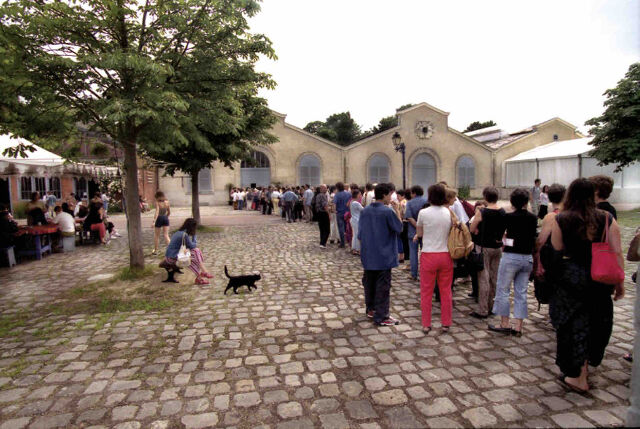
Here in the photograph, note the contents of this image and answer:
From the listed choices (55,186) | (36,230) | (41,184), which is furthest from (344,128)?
(36,230)

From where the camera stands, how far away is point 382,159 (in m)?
30.7

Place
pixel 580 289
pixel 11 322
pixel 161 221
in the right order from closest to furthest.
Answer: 1. pixel 580 289
2. pixel 11 322
3. pixel 161 221

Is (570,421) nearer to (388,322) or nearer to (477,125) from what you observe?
(388,322)

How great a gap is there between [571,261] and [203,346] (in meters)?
3.74

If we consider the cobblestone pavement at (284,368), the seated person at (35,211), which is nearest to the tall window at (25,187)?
the seated person at (35,211)

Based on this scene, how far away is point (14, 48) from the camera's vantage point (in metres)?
4.98

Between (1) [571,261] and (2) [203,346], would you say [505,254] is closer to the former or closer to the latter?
(1) [571,261]

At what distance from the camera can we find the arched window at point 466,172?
3212 centimetres

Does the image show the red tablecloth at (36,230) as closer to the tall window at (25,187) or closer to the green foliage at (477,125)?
the tall window at (25,187)

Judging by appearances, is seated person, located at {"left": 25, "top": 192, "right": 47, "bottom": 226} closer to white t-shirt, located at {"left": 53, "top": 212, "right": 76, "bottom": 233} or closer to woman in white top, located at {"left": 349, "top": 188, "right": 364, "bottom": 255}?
white t-shirt, located at {"left": 53, "top": 212, "right": 76, "bottom": 233}

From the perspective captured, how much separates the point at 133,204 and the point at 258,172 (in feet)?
72.4

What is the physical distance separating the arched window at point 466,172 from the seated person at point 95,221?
91.6ft

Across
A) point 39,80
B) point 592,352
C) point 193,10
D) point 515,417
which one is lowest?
→ point 515,417

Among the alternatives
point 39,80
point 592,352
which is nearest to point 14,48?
point 39,80
